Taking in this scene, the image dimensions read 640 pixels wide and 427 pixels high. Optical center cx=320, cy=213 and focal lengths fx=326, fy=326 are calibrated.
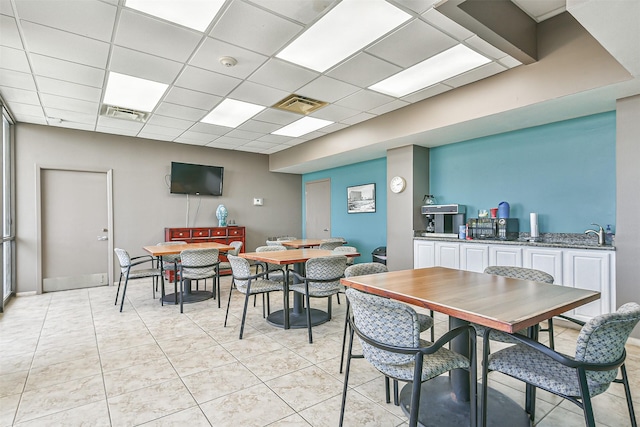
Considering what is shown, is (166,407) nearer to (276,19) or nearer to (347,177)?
(276,19)

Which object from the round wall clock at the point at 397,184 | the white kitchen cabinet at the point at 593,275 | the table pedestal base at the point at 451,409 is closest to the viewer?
the table pedestal base at the point at 451,409

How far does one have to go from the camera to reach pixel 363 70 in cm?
362

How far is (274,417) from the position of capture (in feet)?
6.88

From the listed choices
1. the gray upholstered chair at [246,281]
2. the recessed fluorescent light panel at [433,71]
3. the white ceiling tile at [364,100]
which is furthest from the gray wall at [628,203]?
the gray upholstered chair at [246,281]

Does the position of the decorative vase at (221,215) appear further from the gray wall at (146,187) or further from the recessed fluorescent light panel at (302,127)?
the recessed fluorescent light panel at (302,127)

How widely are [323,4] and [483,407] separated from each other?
9.37ft

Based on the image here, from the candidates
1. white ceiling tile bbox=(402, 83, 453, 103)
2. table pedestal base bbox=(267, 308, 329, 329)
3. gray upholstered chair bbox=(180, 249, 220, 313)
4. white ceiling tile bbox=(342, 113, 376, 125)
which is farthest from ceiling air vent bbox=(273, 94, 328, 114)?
table pedestal base bbox=(267, 308, 329, 329)

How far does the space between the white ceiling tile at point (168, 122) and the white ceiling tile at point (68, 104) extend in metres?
0.77

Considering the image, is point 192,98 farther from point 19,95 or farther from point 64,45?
point 19,95

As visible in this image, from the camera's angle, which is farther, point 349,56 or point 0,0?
point 349,56

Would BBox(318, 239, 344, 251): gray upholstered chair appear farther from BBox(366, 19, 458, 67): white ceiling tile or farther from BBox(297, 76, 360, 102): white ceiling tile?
BBox(366, 19, 458, 67): white ceiling tile

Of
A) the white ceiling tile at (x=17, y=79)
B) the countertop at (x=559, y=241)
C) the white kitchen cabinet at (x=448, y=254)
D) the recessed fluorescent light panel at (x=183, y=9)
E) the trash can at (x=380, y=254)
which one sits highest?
the recessed fluorescent light panel at (x=183, y=9)

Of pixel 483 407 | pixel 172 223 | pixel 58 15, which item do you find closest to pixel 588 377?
pixel 483 407

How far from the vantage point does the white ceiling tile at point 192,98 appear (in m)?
4.22
